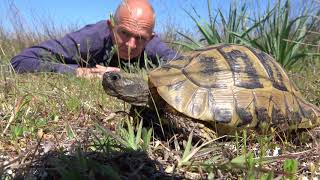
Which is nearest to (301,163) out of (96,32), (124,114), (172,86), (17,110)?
(172,86)

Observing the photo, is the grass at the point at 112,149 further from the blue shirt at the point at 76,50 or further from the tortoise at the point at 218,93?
the blue shirt at the point at 76,50

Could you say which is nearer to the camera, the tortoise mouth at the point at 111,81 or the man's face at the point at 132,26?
the tortoise mouth at the point at 111,81

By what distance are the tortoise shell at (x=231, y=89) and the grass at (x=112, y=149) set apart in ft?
0.34

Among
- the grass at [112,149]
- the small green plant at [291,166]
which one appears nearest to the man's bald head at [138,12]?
the grass at [112,149]

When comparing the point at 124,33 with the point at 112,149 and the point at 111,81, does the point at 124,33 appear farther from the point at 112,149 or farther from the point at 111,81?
the point at 112,149

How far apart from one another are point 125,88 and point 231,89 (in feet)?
1.47

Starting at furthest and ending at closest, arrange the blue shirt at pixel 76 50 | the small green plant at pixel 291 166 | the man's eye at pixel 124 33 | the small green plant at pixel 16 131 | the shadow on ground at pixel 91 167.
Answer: the blue shirt at pixel 76 50 < the man's eye at pixel 124 33 < the small green plant at pixel 16 131 < the small green plant at pixel 291 166 < the shadow on ground at pixel 91 167

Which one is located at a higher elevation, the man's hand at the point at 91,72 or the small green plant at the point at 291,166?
the man's hand at the point at 91,72

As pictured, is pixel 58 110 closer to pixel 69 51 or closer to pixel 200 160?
pixel 200 160

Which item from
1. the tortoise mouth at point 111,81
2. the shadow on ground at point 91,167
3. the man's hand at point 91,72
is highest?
the tortoise mouth at point 111,81

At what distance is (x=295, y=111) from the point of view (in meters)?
1.99

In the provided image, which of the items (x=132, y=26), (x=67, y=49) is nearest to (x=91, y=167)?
(x=132, y=26)

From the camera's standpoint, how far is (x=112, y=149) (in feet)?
4.94

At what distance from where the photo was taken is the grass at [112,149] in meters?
1.26
